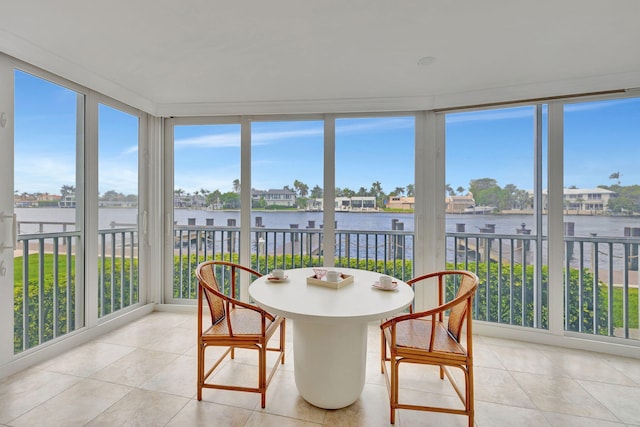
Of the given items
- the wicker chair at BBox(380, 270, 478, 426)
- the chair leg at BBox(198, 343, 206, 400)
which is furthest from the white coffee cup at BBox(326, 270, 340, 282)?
the chair leg at BBox(198, 343, 206, 400)

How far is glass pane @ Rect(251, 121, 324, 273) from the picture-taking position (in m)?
3.49

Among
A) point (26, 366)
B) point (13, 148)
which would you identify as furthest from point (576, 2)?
point (26, 366)

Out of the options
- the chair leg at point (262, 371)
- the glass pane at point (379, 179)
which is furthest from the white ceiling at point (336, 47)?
the chair leg at point (262, 371)

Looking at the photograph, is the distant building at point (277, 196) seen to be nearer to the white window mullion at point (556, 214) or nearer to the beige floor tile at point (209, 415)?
the beige floor tile at point (209, 415)

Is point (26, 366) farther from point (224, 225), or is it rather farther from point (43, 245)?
point (224, 225)

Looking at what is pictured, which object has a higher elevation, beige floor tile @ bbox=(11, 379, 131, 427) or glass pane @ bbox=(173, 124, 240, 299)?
glass pane @ bbox=(173, 124, 240, 299)

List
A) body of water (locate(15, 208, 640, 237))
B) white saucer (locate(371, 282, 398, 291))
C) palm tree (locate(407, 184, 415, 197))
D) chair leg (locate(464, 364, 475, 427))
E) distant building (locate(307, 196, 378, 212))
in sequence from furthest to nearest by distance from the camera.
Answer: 1. distant building (locate(307, 196, 378, 212))
2. palm tree (locate(407, 184, 415, 197))
3. body of water (locate(15, 208, 640, 237))
4. white saucer (locate(371, 282, 398, 291))
5. chair leg (locate(464, 364, 475, 427))

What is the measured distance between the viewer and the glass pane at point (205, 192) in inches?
143

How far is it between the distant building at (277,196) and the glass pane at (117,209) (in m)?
1.38

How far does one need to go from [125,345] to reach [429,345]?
8.65ft

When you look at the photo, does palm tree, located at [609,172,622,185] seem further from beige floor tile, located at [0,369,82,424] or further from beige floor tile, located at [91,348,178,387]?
beige floor tile, located at [0,369,82,424]

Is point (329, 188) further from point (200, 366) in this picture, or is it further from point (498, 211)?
point (200, 366)

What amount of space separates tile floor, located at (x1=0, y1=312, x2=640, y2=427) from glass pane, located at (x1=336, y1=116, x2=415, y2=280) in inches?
50.2

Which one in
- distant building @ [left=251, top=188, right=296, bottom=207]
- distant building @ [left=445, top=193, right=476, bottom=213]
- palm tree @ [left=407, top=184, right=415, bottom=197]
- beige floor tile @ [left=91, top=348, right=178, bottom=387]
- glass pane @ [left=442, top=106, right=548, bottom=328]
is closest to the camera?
beige floor tile @ [left=91, top=348, right=178, bottom=387]
